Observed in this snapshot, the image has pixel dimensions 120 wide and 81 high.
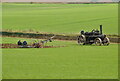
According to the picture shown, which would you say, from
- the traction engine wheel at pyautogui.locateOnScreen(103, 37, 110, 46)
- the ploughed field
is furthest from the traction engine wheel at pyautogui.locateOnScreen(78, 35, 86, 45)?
the ploughed field

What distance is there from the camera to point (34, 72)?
554 inches

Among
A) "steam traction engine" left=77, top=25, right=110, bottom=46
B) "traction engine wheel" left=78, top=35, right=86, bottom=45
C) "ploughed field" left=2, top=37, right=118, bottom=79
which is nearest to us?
"ploughed field" left=2, top=37, right=118, bottom=79

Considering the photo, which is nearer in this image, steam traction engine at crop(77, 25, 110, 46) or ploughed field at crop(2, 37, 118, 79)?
ploughed field at crop(2, 37, 118, 79)

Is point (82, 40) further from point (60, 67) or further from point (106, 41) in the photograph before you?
Result: point (60, 67)

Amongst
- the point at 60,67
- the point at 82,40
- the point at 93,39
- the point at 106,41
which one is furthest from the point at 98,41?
the point at 60,67

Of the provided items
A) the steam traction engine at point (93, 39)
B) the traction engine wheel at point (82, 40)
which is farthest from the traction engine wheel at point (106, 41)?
the traction engine wheel at point (82, 40)

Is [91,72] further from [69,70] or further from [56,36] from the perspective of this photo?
[56,36]

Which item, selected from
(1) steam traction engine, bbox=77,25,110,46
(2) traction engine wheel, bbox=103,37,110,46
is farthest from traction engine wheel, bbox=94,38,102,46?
(2) traction engine wheel, bbox=103,37,110,46

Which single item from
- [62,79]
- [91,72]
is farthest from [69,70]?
[62,79]

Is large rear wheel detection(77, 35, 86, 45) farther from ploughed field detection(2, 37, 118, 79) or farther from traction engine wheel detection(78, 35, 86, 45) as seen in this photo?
ploughed field detection(2, 37, 118, 79)

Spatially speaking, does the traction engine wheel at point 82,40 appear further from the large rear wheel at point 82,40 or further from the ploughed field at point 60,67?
the ploughed field at point 60,67

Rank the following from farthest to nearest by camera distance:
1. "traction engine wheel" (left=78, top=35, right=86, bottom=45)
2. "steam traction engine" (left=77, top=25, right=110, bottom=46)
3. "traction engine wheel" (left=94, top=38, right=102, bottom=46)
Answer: "traction engine wheel" (left=78, top=35, right=86, bottom=45), "steam traction engine" (left=77, top=25, right=110, bottom=46), "traction engine wheel" (left=94, top=38, right=102, bottom=46)

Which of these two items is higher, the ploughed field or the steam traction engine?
the steam traction engine

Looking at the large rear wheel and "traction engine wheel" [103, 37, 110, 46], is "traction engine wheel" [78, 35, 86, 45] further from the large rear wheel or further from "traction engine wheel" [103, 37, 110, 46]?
"traction engine wheel" [103, 37, 110, 46]
